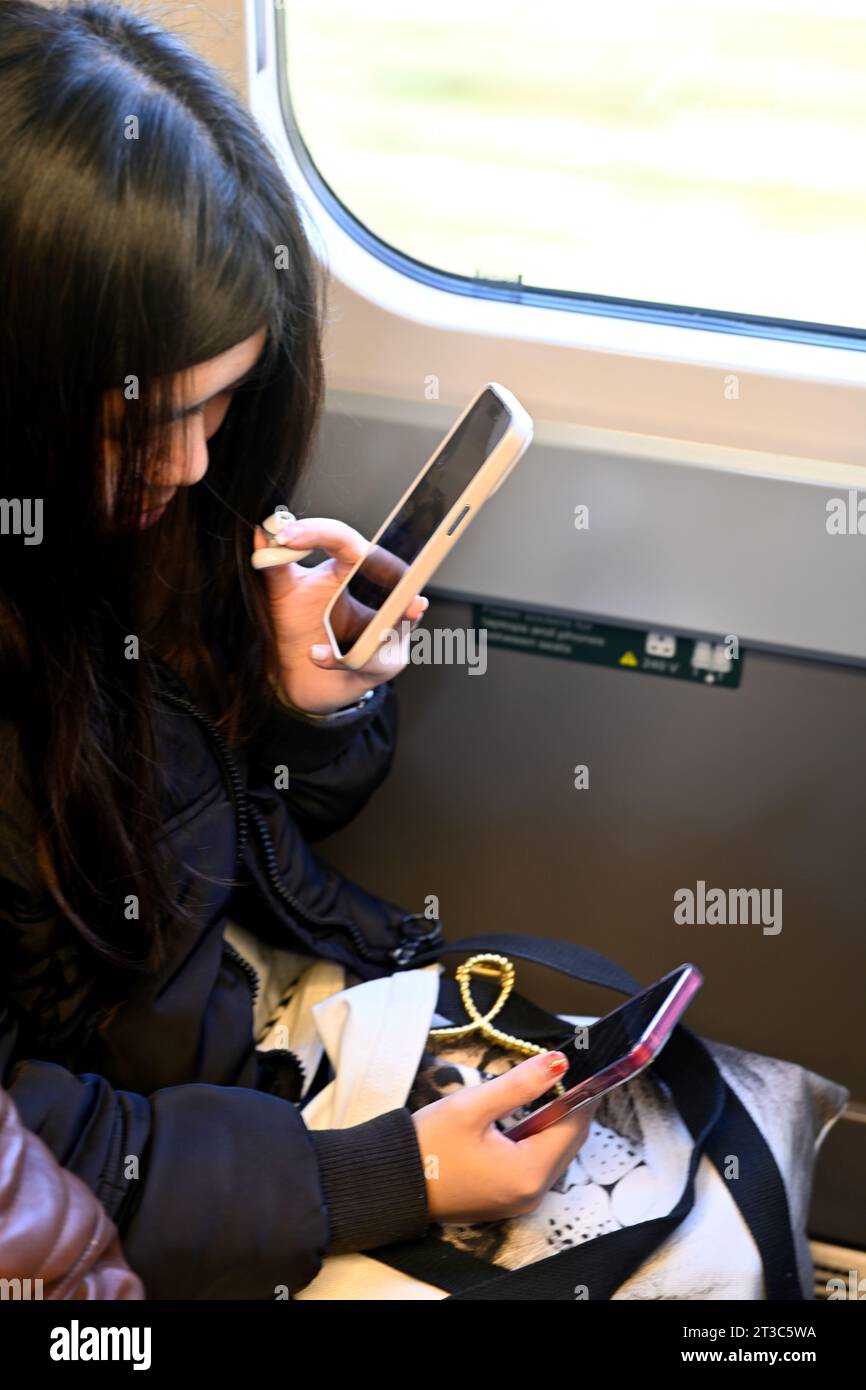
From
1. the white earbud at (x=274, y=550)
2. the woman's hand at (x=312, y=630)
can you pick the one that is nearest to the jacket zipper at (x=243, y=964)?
the woman's hand at (x=312, y=630)

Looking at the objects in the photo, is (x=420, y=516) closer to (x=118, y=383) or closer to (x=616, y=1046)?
(x=118, y=383)

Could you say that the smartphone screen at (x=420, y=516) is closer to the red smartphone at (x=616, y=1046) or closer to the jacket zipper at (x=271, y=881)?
the jacket zipper at (x=271, y=881)

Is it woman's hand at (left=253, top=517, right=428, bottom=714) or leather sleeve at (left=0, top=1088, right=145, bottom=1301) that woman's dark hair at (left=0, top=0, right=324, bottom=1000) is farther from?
leather sleeve at (left=0, top=1088, right=145, bottom=1301)

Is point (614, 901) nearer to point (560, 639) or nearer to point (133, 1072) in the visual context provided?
point (560, 639)

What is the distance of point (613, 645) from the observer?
1.37 meters

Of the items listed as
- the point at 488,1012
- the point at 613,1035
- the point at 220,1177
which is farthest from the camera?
the point at 488,1012

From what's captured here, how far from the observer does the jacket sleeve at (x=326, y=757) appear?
121 cm

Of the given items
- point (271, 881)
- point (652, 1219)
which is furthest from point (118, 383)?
point (652, 1219)

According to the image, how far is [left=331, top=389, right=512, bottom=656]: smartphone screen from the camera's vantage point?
1.07 meters

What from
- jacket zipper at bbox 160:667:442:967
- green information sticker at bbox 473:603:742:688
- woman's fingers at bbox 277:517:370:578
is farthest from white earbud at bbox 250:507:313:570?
green information sticker at bbox 473:603:742:688

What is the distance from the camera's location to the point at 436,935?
131 cm

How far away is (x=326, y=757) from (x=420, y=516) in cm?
27

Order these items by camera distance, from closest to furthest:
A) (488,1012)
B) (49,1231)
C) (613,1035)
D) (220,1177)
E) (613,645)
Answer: (49,1231) < (220,1177) < (613,1035) < (488,1012) < (613,645)
